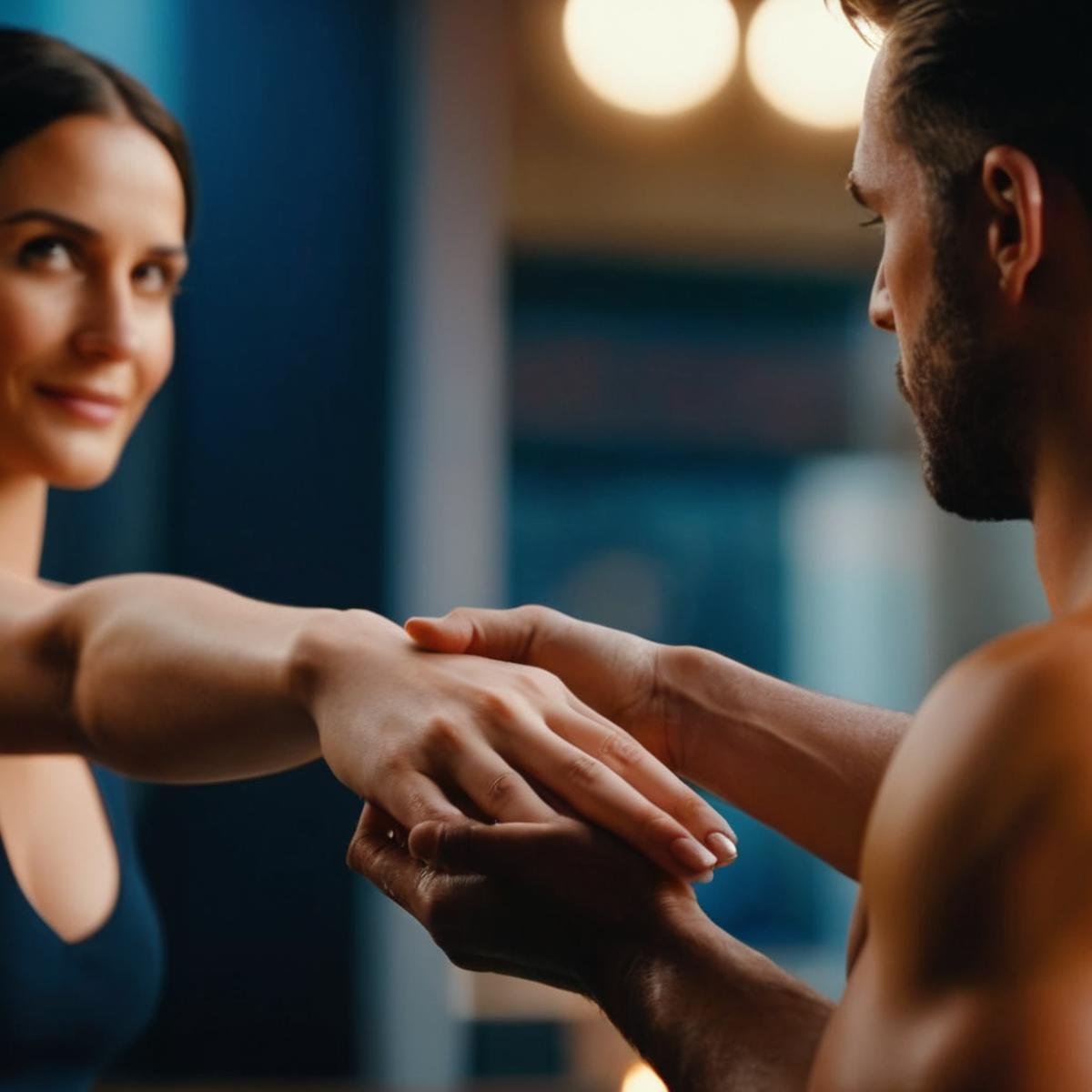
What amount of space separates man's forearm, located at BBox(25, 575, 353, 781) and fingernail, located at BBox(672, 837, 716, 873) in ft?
0.85

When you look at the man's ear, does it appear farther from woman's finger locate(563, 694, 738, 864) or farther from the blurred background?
the blurred background

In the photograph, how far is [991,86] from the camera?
0.74m

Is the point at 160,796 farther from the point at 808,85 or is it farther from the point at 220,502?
the point at 808,85

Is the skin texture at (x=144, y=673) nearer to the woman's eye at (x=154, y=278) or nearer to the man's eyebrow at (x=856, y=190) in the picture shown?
the woman's eye at (x=154, y=278)

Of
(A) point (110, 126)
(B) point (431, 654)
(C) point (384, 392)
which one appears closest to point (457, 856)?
(B) point (431, 654)

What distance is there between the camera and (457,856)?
28.3 inches

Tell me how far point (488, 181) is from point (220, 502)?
0.75 m

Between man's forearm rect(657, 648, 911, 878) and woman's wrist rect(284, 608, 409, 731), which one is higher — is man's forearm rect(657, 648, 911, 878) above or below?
below

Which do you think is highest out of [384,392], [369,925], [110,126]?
[110,126]

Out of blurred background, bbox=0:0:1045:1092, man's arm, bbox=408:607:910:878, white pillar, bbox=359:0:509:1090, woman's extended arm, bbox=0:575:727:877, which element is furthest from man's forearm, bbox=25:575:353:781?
white pillar, bbox=359:0:509:1090

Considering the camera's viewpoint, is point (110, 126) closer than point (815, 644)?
Yes

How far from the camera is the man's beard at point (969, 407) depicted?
74 cm

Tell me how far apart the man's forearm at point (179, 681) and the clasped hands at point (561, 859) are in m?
0.12

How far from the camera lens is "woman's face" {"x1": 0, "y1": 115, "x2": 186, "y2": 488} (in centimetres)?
116
